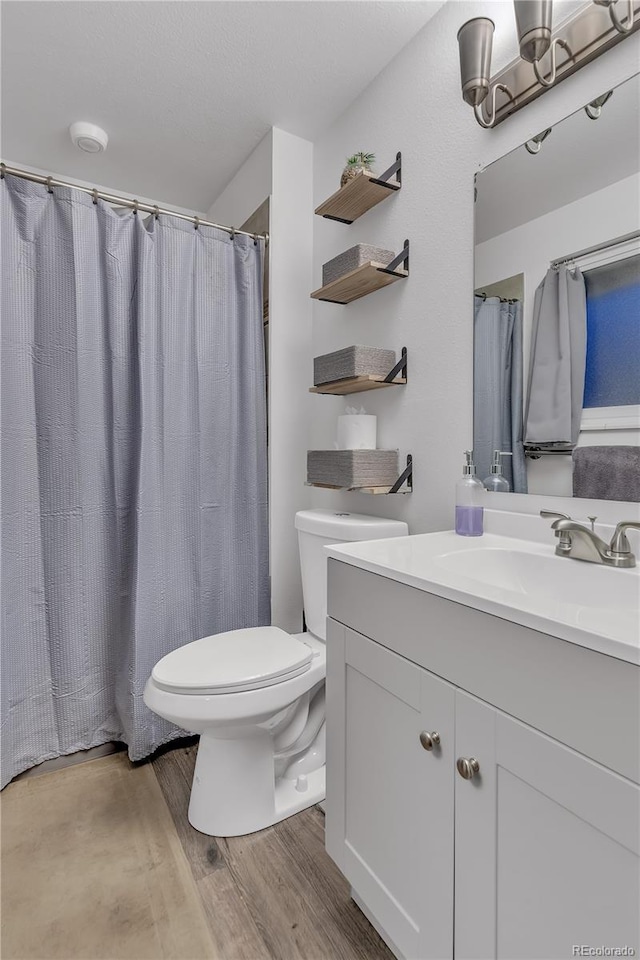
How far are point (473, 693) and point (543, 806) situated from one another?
6.3 inches

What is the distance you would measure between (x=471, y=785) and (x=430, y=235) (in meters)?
1.38

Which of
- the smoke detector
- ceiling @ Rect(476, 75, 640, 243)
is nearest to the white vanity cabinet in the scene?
ceiling @ Rect(476, 75, 640, 243)

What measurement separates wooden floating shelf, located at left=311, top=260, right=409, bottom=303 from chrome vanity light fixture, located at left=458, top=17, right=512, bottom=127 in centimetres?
47

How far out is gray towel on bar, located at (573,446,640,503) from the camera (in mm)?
986

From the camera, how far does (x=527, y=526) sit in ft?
3.87

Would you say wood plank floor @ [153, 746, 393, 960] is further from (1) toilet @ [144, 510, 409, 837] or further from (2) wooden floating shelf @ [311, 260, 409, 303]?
(2) wooden floating shelf @ [311, 260, 409, 303]

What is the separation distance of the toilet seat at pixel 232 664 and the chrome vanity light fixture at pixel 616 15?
157cm

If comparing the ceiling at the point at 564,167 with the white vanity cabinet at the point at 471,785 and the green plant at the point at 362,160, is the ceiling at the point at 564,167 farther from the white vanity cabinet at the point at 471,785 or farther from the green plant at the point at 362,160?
the white vanity cabinet at the point at 471,785

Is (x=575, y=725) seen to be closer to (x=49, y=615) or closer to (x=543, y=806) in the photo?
(x=543, y=806)

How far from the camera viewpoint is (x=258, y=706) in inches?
51.0

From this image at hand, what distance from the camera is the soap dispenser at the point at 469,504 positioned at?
1.25m

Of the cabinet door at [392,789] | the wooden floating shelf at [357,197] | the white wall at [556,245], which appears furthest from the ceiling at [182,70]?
the cabinet door at [392,789]

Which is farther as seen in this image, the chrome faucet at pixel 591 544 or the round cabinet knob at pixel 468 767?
the chrome faucet at pixel 591 544

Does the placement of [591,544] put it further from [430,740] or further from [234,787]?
[234,787]
